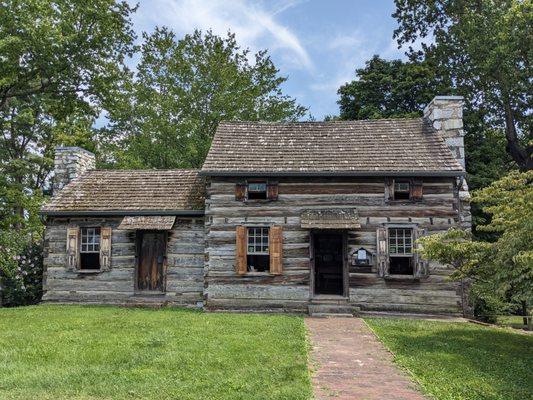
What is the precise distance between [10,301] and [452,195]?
1727cm

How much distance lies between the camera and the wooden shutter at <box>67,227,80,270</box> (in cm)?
1698

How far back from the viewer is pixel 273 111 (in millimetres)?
33406

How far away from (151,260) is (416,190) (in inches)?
384

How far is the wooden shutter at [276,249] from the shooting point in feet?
51.5

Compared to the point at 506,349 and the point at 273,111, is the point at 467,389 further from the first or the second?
the point at 273,111

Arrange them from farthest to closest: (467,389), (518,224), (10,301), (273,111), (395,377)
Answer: (273,111) → (10,301) → (518,224) → (395,377) → (467,389)

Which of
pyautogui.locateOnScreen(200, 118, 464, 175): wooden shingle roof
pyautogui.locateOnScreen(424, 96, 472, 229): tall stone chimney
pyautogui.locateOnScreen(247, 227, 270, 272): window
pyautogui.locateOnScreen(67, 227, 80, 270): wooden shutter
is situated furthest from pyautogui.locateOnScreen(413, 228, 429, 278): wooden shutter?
pyautogui.locateOnScreen(67, 227, 80, 270): wooden shutter

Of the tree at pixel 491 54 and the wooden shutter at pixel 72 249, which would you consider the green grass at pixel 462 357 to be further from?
the tree at pixel 491 54

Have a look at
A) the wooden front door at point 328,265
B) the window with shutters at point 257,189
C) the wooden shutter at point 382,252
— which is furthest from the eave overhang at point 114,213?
the wooden shutter at point 382,252

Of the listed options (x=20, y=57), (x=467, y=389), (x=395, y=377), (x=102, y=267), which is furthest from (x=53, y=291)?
(x=467, y=389)

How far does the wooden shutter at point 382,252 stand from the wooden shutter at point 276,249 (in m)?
3.24

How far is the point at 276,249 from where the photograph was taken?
51.6 feet


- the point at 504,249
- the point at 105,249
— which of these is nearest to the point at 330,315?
the point at 504,249

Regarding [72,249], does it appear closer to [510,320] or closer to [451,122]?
[451,122]
